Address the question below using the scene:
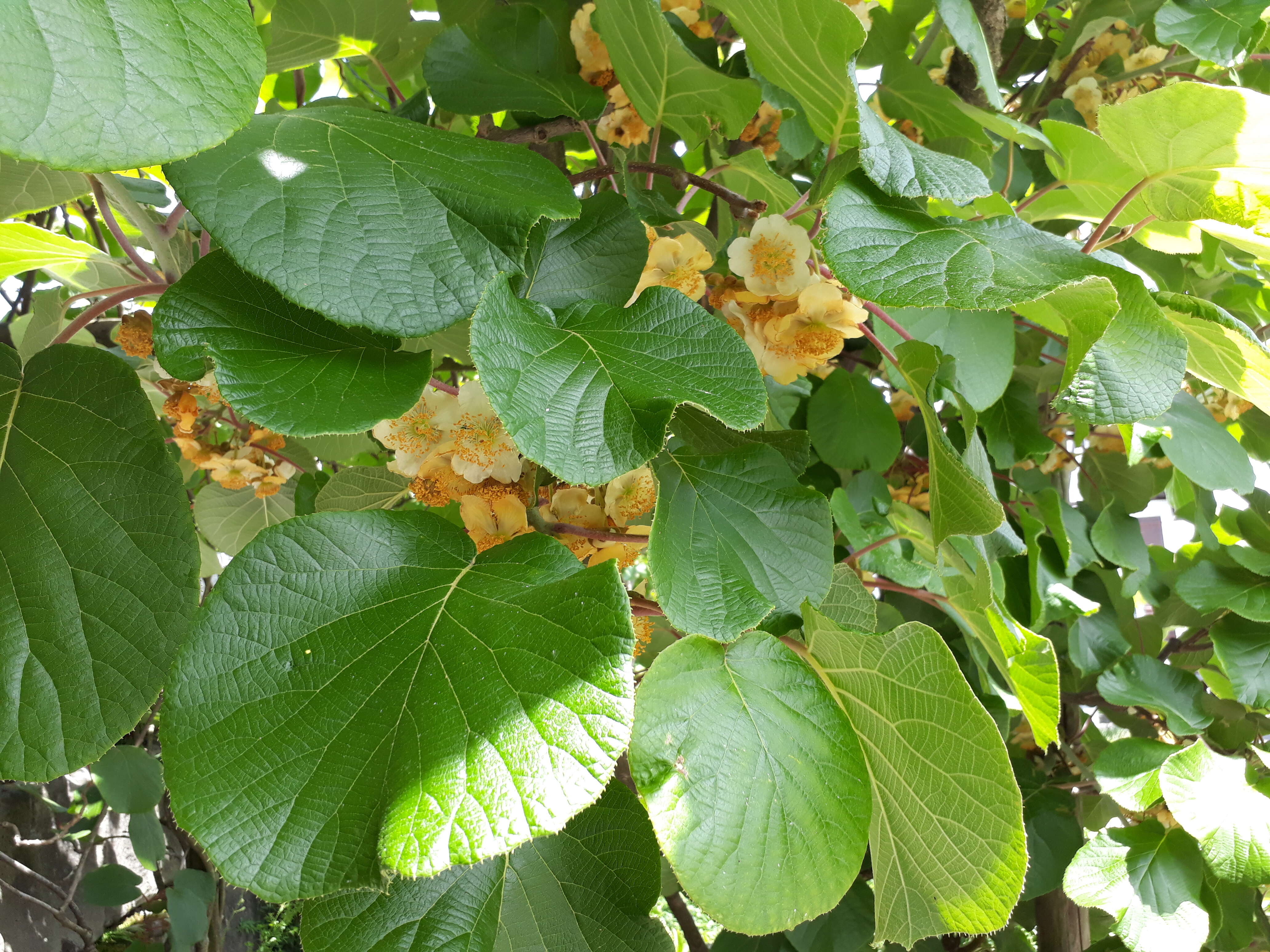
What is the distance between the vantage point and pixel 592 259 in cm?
40

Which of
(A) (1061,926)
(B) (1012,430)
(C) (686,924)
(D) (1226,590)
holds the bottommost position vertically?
(A) (1061,926)

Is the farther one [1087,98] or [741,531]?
[1087,98]

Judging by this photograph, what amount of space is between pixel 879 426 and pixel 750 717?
43 centimetres

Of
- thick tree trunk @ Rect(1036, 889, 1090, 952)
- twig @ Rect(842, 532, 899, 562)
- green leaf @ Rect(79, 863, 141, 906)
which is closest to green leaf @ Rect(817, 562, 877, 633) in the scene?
twig @ Rect(842, 532, 899, 562)

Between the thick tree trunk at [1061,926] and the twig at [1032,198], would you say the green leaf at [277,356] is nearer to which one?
the twig at [1032,198]

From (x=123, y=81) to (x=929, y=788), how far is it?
427 mm

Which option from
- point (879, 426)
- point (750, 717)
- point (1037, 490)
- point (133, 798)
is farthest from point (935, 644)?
point (133, 798)

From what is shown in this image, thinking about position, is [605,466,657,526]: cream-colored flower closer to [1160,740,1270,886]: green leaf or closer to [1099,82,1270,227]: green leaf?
[1099,82,1270,227]: green leaf

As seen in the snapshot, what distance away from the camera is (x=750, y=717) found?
15.0 inches

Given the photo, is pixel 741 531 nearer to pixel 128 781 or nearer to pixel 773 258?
pixel 773 258

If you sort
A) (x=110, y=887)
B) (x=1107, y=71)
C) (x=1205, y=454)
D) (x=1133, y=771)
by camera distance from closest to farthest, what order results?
1. (x=1205, y=454)
2. (x=1133, y=771)
3. (x=1107, y=71)
4. (x=110, y=887)

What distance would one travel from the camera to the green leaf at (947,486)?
38 cm

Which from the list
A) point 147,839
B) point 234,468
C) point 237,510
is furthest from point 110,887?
point 234,468

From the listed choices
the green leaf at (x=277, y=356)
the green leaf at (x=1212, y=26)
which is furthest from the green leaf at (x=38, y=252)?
the green leaf at (x=1212, y=26)
